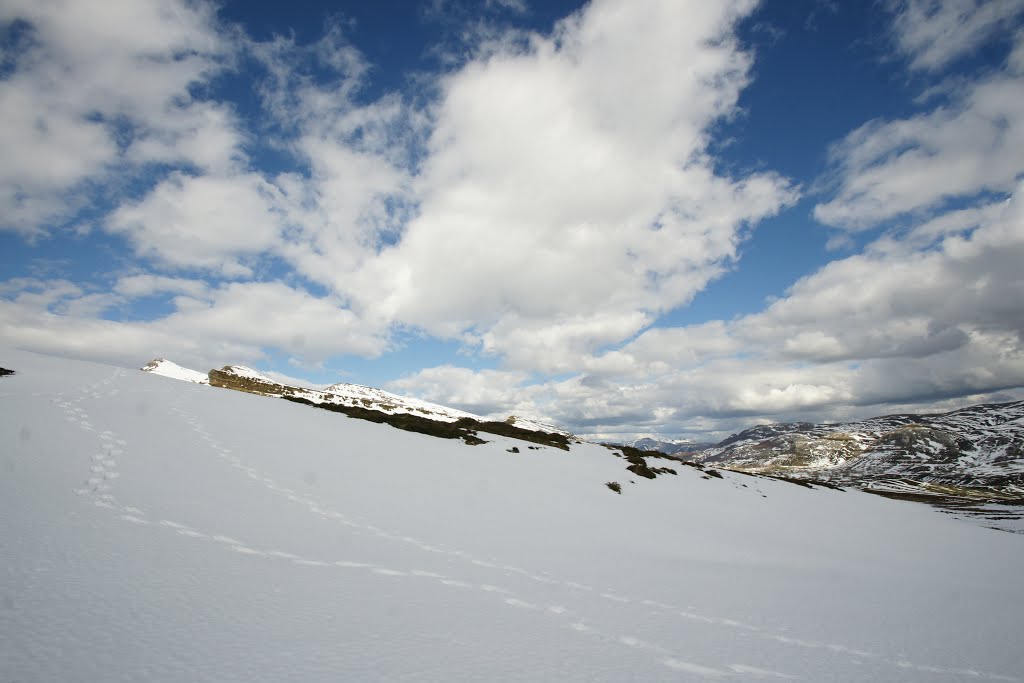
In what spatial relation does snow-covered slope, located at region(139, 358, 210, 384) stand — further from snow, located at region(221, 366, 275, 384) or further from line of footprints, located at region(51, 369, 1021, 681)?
line of footprints, located at region(51, 369, 1021, 681)

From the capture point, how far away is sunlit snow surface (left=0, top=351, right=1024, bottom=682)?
15.7 ft

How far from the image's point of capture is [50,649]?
154 inches

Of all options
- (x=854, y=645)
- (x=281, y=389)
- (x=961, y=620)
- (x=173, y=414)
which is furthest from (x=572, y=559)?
(x=281, y=389)

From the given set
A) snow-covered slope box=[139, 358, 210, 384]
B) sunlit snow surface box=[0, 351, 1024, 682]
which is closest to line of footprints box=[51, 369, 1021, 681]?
sunlit snow surface box=[0, 351, 1024, 682]

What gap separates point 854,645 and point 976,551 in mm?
28573

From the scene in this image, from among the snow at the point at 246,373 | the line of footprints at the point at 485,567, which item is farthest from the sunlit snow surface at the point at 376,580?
the snow at the point at 246,373

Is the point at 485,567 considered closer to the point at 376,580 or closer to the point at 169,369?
the point at 376,580

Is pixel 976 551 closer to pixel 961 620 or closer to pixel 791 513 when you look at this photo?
pixel 791 513

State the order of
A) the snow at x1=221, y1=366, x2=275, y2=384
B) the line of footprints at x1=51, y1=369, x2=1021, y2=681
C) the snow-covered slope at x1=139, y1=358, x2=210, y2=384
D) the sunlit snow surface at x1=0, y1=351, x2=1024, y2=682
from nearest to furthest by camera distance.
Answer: the sunlit snow surface at x1=0, y1=351, x2=1024, y2=682 < the line of footprints at x1=51, y1=369, x2=1021, y2=681 < the snow at x1=221, y1=366, x2=275, y2=384 < the snow-covered slope at x1=139, y1=358, x2=210, y2=384

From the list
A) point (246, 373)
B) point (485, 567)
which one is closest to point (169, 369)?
point (246, 373)

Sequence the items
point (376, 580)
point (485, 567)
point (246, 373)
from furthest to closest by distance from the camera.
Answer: point (246, 373) < point (485, 567) < point (376, 580)

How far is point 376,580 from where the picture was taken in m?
7.59

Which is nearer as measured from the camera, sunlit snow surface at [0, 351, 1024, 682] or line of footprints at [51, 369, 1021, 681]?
sunlit snow surface at [0, 351, 1024, 682]

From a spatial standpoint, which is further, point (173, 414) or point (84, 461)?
point (173, 414)
